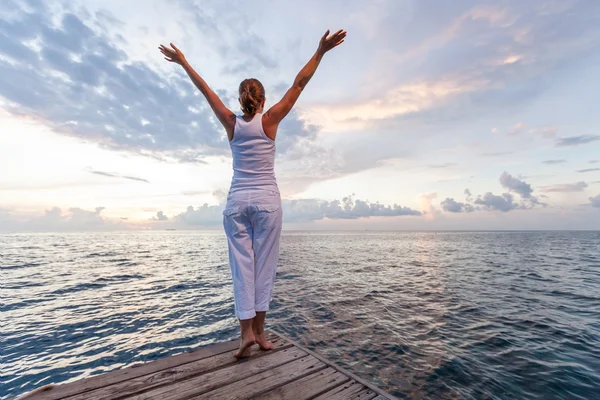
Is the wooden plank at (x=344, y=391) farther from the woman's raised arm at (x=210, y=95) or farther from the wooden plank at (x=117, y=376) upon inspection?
the woman's raised arm at (x=210, y=95)

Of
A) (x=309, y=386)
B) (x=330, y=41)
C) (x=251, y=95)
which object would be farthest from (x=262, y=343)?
(x=330, y=41)

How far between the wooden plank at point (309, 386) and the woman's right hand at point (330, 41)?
415 centimetres

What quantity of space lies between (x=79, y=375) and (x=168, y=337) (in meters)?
2.20

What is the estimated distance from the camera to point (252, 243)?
370 cm

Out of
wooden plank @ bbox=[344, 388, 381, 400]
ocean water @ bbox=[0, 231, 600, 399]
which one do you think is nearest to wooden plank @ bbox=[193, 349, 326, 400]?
wooden plank @ bbox=[344, 388, 381, 400]

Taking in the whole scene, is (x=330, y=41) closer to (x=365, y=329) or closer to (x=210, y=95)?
(x=210, y=95)

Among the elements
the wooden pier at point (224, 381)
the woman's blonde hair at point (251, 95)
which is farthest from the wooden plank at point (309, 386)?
the woman's blonde hair at point (251, 95)

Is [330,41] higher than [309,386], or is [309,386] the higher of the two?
[330,41]

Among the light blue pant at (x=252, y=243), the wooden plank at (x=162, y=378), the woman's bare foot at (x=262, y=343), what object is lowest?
the wooden plank at (x=162, y=378)

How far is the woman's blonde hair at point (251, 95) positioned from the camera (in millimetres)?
3584

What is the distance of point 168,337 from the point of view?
7.88 metres

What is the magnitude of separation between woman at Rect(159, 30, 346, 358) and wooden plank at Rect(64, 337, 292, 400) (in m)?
0.28

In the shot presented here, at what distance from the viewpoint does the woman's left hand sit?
12.3ft

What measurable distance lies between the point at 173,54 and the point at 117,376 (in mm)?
4311
